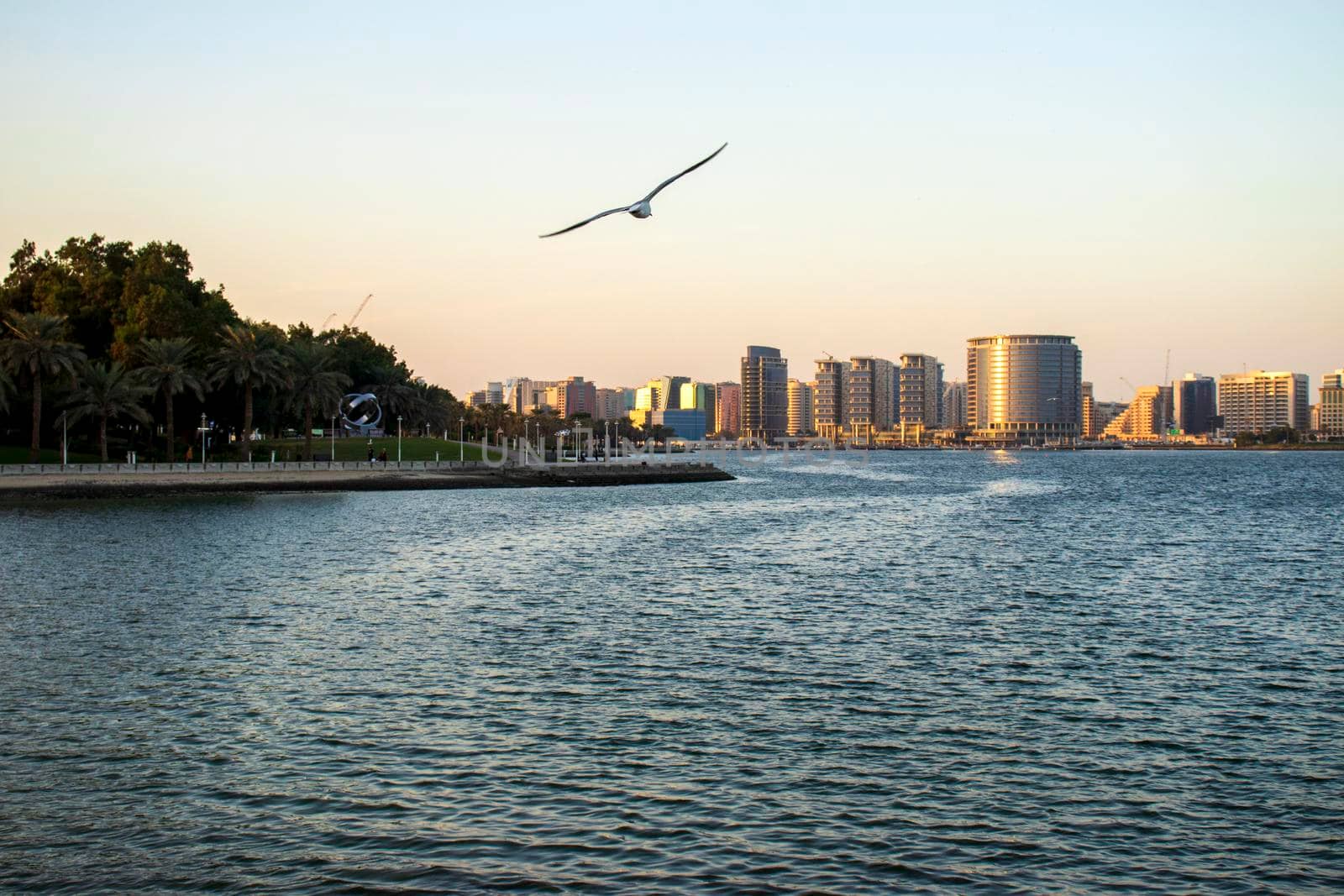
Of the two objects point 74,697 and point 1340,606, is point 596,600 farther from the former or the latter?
point 1340,606

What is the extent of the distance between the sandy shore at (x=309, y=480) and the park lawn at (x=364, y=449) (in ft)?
36.3

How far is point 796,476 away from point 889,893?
5645 inches

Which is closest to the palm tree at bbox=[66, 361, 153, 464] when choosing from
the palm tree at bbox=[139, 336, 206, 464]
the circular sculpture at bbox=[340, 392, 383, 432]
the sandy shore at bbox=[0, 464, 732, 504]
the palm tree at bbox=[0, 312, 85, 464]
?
the palm tree at bbox=[139, 336, 206, 464]

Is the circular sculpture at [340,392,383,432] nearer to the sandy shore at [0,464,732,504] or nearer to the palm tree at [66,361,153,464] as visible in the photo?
the sandy shore at [0,464,732,504]

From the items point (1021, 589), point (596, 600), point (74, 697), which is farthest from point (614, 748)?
point (1021, 589)

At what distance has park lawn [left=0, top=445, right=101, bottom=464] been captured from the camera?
305 feet

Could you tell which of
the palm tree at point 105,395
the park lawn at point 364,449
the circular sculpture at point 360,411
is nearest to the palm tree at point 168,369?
the palm tree at point 105,395

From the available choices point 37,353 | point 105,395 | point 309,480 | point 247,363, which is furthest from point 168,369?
point 309,480

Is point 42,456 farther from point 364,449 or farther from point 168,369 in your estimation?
point 364,449

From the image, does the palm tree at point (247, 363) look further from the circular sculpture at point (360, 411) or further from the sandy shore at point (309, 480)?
the circular sculpture at point (360, 411)

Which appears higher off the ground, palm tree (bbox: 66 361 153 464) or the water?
palm tree (bbox: 66 361 153 464)

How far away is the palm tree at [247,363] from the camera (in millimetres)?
96750

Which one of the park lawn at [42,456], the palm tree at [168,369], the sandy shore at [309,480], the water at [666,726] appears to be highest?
the palm tree at [168,369]

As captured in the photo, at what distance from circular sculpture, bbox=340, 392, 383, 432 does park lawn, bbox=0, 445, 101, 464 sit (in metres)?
36.4
